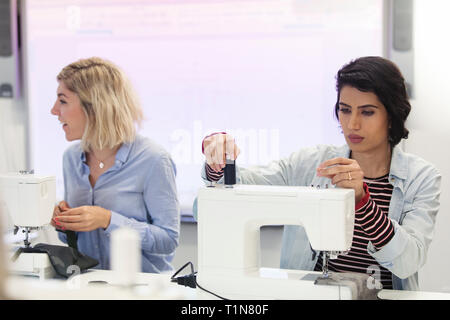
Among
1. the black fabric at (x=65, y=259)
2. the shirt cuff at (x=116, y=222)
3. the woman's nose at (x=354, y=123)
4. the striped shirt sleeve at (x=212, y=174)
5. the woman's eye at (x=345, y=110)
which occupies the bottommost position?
the black fabric at (x=65, y=259)

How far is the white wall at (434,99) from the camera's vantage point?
112 inches

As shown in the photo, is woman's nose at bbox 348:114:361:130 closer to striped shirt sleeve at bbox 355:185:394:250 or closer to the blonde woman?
striped shirt sleeve at bbox 355:185:394:250

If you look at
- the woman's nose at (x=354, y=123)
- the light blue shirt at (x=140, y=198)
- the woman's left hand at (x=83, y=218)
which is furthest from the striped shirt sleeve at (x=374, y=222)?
the woman's left hand at (x=83, y=218)

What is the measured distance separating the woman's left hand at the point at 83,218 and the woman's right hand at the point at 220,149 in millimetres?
525

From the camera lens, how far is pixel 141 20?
10.5ft

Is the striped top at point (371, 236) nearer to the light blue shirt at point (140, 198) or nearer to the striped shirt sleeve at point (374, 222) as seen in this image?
the striped shirt sleeve at point (374, 222)

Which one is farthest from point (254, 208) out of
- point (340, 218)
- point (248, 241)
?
point (340, 218)

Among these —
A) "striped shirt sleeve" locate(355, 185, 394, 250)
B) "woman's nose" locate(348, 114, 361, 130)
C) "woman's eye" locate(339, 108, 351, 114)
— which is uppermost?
"woman's eye" locate(339, 108, 351, 114)

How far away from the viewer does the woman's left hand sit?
77.7 inches

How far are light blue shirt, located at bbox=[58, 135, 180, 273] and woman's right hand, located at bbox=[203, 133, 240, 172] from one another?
0.48m

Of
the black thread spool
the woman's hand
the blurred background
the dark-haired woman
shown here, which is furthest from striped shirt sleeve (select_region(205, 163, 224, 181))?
the blurred background

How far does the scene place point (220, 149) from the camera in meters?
1.66

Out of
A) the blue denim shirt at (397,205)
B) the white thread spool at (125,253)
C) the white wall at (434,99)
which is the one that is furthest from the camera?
the white wall at (434,99)

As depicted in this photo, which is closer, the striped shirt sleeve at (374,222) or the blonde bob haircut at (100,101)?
the striped shirt sleeve at (374,222)
